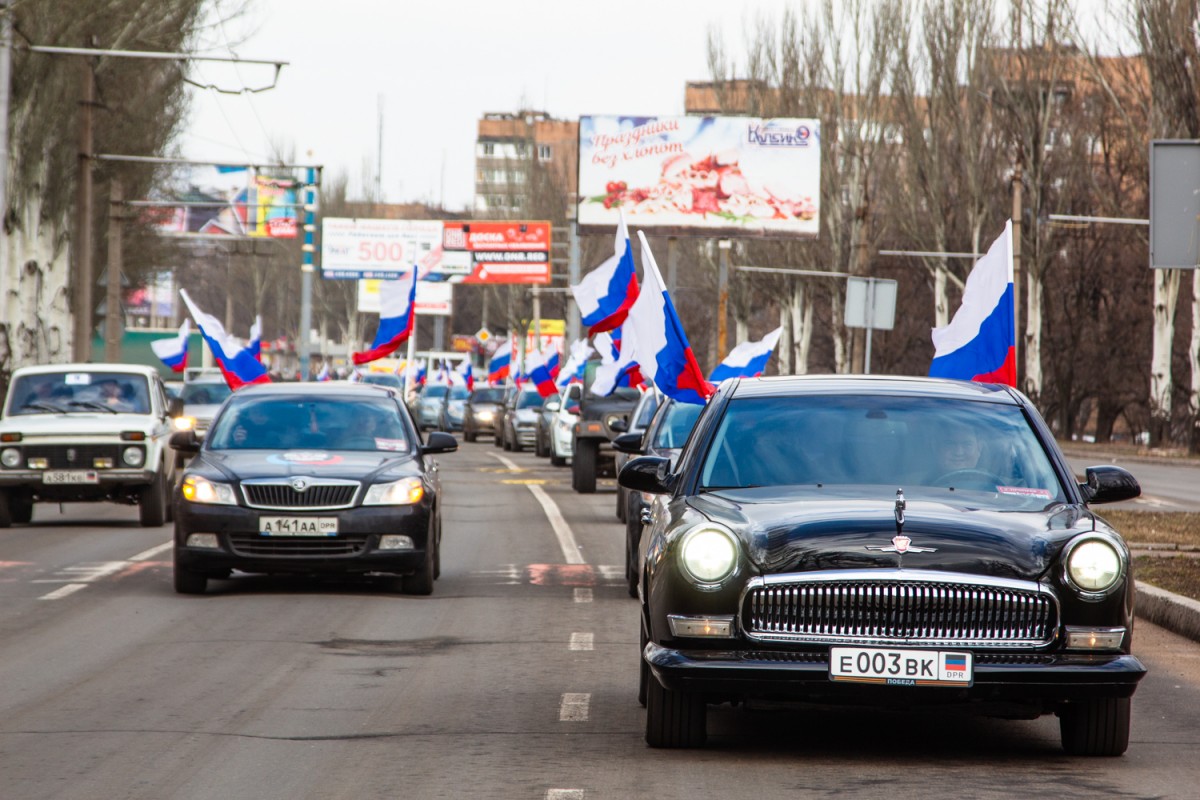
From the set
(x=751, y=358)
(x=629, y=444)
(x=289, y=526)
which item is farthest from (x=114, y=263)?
(x=629, y=444)

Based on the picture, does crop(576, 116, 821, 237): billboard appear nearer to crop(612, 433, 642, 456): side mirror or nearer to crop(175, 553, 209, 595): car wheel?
crop(175, 553, 209, 595): car wheel

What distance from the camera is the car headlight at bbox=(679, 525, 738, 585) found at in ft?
23.1

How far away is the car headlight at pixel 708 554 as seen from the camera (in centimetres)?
703

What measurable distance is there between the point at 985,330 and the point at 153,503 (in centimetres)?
994

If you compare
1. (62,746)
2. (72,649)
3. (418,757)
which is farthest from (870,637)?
(72,649)

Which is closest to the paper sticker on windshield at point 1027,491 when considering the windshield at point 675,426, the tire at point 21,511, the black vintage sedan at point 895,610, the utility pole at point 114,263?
the black vintage sedan at point 895,610

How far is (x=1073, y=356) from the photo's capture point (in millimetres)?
62125

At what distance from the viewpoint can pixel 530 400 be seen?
4847 centimetres

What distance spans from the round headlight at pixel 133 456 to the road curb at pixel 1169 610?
11.4 m

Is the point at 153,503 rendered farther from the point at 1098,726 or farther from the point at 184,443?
the point at 1098,726

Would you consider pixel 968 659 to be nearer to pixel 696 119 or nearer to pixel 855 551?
pixel 855 551

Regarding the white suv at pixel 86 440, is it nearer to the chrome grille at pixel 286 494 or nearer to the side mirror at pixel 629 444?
the chrome grille at pixel 286 494

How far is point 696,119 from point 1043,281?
1198cm

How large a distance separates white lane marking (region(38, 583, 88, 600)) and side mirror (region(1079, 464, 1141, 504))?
310 inches
